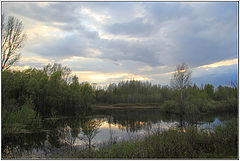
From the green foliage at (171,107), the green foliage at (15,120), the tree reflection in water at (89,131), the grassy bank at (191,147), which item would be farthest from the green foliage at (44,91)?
the green foliage at (171,107)

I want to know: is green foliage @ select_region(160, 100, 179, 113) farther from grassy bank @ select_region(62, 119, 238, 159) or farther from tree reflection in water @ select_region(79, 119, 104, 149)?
grassy bank @ select_region(62, 119, 238, 159)

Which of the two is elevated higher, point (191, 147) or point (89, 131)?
point (191, 147)

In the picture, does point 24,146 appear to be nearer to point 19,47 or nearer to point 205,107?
point 19,47

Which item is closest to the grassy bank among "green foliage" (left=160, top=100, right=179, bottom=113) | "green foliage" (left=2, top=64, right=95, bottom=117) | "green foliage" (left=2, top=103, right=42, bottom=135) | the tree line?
the tree line

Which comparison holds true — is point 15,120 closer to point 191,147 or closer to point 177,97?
point 191,147

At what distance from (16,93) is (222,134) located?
29.2 metres

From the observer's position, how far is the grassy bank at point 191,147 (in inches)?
303

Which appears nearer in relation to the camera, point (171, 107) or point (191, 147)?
point (191, 147)

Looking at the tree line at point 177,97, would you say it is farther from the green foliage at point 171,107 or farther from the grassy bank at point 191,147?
the grassy bank at point 191,147

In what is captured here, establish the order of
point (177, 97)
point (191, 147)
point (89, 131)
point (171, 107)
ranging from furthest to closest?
point (171, 107), point (177, 97), point (89, 131), point (191, 147)

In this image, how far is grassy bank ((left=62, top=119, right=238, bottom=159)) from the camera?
303 inches

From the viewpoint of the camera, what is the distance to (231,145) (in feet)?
25.7

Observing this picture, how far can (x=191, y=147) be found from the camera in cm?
809

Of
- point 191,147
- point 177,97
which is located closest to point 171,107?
point 177,97
